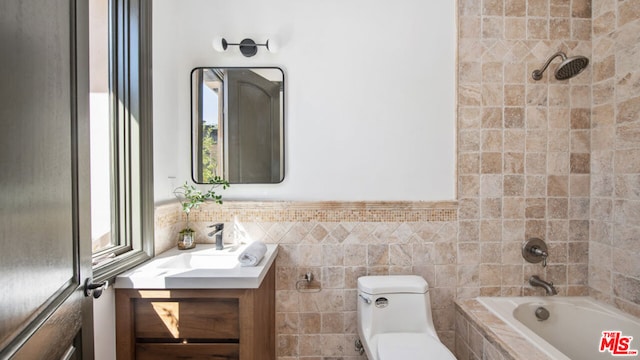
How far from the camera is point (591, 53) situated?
185 centimetres

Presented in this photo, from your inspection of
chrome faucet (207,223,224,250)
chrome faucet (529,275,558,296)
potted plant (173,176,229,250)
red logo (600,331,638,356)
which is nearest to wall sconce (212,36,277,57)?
potted plant (173,176,229,250)

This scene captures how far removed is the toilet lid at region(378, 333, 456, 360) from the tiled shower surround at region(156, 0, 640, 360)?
355mm

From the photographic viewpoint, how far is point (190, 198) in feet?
6.01

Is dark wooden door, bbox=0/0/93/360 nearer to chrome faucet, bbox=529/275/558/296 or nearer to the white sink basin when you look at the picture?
the white sink basin

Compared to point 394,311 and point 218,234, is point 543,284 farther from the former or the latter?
point 218,234

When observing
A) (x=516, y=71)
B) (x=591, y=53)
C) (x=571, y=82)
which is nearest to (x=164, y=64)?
(x=516, y=71)

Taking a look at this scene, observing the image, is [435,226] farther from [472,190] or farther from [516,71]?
[516,71]

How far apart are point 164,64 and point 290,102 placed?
2.54ft

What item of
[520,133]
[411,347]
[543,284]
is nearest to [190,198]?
[411,347]

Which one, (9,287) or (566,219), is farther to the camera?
(566,219)

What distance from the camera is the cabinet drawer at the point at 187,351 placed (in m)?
1.33

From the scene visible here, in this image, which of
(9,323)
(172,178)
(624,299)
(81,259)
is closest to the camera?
(9,323)

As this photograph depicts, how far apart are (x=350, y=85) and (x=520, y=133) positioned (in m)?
1.12

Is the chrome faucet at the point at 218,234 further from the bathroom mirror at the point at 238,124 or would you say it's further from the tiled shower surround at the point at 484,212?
the bathroom mirror at the point at 238,124
